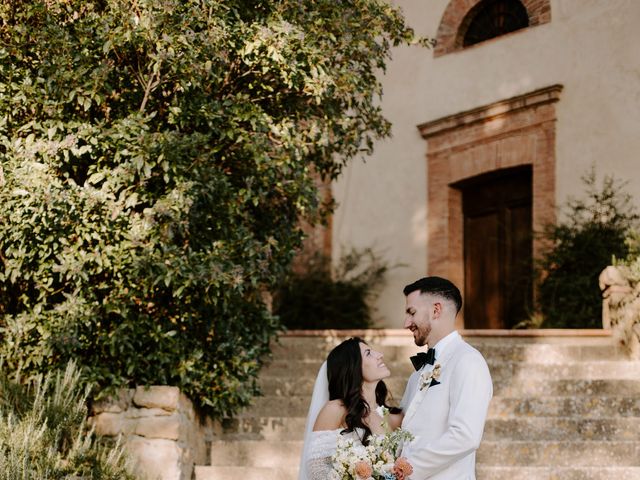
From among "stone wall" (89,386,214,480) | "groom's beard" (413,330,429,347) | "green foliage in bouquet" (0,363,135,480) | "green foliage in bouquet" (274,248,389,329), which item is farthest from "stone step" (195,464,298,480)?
"green foliage in bouquet" (274,248,389,329)

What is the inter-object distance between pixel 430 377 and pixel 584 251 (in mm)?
7194

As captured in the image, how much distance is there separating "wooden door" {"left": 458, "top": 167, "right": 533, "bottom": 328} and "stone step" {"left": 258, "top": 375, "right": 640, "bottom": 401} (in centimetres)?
383

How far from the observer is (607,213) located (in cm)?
1127

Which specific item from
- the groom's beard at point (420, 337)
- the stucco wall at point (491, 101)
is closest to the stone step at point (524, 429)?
the groom's beard at point (420, 337)

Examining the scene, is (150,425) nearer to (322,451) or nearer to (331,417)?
(331,417)

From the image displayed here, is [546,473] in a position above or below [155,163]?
below

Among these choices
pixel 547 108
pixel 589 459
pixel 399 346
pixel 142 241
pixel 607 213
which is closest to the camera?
pixel 142 241

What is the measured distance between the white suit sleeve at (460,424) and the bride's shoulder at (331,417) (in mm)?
759

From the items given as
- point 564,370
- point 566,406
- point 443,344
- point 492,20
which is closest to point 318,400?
point 443,344

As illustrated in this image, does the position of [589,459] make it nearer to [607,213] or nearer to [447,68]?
[607,213]

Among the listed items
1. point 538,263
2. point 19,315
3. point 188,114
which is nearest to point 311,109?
point 188,114

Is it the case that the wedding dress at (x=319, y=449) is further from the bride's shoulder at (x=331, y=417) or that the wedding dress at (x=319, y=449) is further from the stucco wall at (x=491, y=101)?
the stucco wall at (x=491, y=101)

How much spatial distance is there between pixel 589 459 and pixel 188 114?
3754 mm

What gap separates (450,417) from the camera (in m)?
4.17
